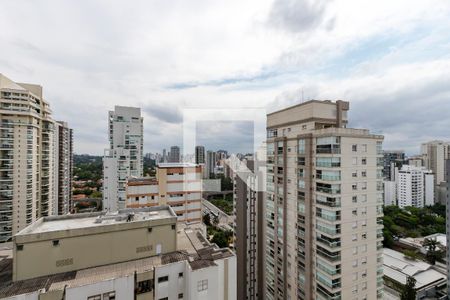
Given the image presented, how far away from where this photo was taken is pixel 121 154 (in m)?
24.9

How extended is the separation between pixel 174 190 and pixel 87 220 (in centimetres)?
748

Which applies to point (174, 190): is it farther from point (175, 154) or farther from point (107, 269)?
point (107, 269)

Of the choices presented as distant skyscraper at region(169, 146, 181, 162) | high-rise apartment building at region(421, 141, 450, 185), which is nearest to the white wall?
distant skyscraper at region(169, 146, 181, 162)

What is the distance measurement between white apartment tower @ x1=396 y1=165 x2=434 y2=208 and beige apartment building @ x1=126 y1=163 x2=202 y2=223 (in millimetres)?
35468

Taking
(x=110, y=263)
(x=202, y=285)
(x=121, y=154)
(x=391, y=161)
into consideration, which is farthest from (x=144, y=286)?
(x=391, y=161)

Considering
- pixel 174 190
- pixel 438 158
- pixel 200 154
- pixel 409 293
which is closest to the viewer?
pixel 200 154

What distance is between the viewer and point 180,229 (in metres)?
9.77

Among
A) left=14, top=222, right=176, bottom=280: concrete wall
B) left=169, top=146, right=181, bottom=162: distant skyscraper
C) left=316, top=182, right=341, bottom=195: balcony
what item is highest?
left=169, top=146, right=181, bottom=162: distant skyscraper

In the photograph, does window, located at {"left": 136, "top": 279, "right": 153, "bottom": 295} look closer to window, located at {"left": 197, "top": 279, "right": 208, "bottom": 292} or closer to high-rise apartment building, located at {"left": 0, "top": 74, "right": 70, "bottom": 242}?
window, located at {"left": 197, "top": 279, "right": 208, "bottom": 292}

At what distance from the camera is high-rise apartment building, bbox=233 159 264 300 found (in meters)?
14.0

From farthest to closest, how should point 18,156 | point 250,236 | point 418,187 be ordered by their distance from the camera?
point 418,187, point 18,156, point 250,236

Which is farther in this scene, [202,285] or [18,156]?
[18,156]

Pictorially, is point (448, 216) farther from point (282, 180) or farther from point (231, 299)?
point (231, 299)

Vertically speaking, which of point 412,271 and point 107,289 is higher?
point 107,289
